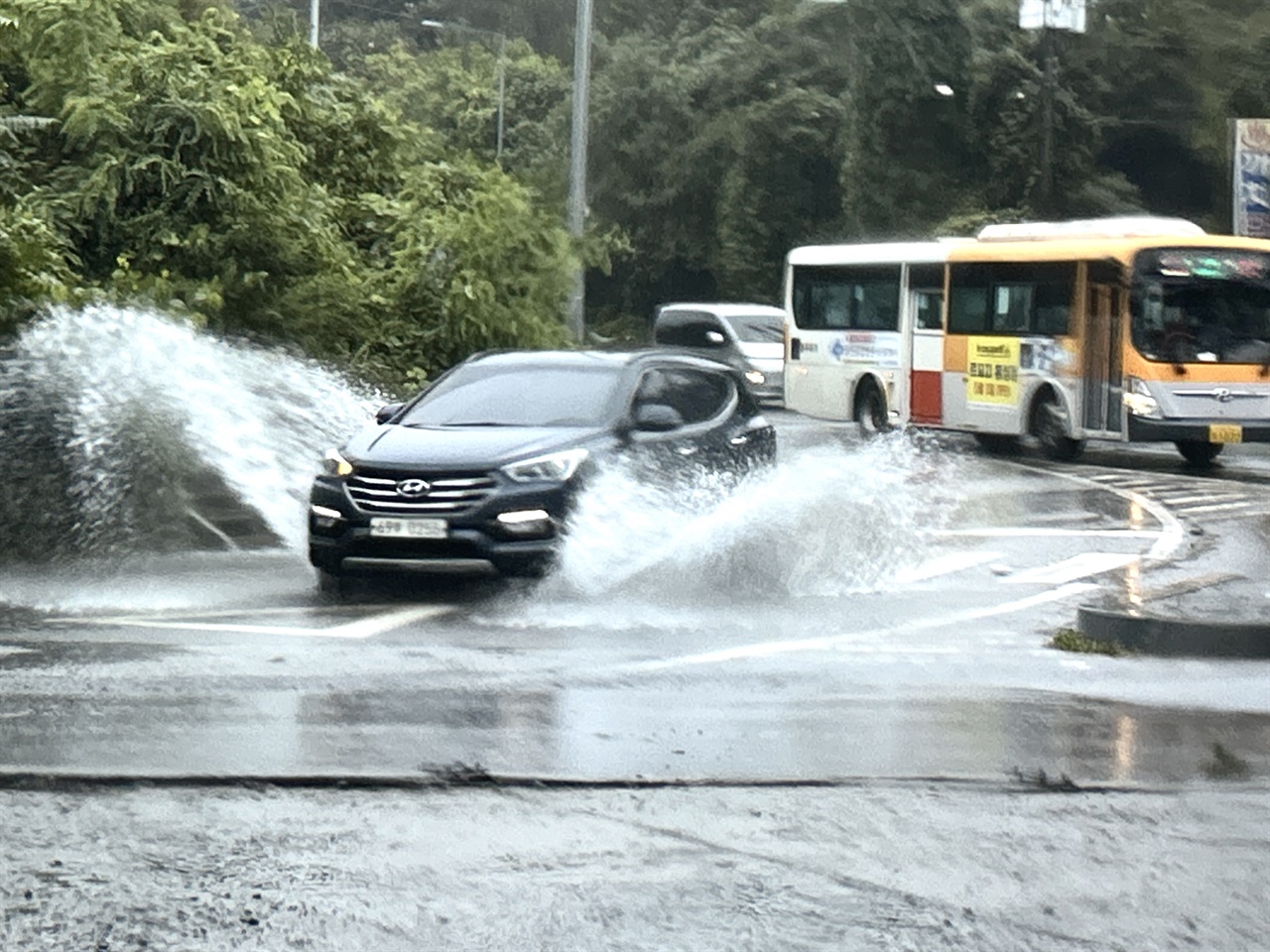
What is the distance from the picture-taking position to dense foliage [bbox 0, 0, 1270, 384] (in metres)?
23.9

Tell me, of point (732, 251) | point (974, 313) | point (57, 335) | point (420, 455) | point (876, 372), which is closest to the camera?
point (420, 455)

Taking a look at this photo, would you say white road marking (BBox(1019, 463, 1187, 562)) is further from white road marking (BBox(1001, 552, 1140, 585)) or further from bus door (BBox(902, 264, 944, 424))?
bus door (BBox(902, 264, 944, 424))

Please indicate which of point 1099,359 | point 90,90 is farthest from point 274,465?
point 1099,359

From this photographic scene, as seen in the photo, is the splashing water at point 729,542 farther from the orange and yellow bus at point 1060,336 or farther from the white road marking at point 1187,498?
the orange and yellow bus at point 1060,336

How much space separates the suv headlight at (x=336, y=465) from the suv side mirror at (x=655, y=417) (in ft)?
6.33

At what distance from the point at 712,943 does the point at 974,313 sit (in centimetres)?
2762

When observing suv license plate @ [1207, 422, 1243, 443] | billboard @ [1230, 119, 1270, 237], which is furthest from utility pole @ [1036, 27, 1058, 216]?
suv license plate @ [1207, 422, 1243, 443]

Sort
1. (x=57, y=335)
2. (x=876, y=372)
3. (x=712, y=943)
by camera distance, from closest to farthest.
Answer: (x=712, y=943) < (x=57, y=335) < (x=876, y=372)

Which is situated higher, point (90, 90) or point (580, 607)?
point (90, 90)

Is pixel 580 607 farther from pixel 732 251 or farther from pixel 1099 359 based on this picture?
pixel 732 251

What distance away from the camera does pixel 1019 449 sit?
111 ft

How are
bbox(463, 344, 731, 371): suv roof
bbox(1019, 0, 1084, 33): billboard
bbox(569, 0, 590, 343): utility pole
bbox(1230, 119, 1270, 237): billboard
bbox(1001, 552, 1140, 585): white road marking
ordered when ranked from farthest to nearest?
bbox(1019, 0, 1084, 33): billboard, bbox(1230, 119, 1270, 237): billboard, bbox(569, 0, 590, 343): utility pole, bbox(463, 344, 731, 371): suv roof, bbox(1001, 552, 1140, 585): white road marking

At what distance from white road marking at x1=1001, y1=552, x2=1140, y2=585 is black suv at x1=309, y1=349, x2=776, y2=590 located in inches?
80.3

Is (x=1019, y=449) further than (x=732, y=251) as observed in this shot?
No
